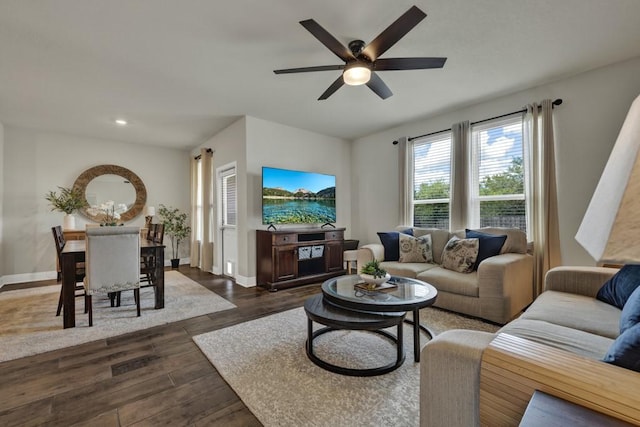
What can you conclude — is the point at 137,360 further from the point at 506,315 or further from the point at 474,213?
the point at 474,213

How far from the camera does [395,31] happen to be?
1873mm

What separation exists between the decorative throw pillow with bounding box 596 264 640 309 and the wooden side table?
1.49 metres

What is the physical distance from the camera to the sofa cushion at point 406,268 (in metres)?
3.21

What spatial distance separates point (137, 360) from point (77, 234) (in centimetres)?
400

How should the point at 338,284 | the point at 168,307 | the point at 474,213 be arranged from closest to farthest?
1. the point at 338,284
2. the point at 168,307
3. the point at 474,213

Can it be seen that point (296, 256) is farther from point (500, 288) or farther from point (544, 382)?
point (544, 382)

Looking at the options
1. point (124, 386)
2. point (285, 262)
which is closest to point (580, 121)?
point (285, 262)

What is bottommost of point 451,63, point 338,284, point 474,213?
point 338,284

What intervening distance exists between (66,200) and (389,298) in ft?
19.7

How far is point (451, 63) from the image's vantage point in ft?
9.24

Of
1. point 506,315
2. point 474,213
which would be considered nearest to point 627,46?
point 474,213

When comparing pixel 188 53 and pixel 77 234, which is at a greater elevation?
pixel 188 53

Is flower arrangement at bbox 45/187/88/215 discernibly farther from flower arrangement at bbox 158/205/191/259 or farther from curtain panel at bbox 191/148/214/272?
curtain panel at bbox 191/148/214/272

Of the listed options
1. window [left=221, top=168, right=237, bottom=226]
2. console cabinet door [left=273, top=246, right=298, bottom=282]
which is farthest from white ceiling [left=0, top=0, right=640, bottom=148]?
console cabinet door [left=273, top=246, right=298, bottom=282]
